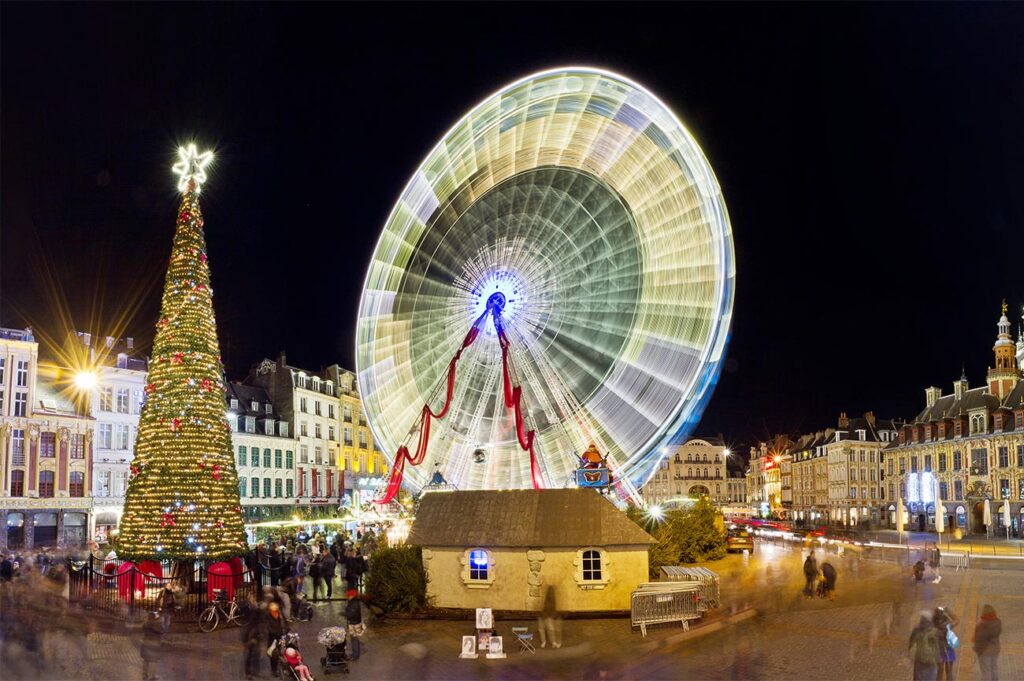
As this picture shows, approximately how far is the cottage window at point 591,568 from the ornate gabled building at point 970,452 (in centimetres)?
4994

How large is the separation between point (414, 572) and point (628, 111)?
16.6 m

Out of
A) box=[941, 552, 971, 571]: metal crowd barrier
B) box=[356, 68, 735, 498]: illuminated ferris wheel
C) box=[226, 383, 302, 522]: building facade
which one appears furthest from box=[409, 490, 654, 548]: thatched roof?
box=[226, 383, 302, 522]: building facade

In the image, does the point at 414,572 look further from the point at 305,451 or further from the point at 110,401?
the point at 305,451

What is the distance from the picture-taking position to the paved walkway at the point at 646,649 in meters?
17.2

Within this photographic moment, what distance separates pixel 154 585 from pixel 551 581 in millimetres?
11908

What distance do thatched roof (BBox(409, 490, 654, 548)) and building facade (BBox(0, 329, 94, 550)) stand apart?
36.7 m

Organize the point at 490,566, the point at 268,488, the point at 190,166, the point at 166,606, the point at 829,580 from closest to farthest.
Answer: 1. the point at 166,606
2. the point at 490,566
3. the point at 829,580
4. the point at 190,166
5. the point at 268,488

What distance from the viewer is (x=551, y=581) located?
24.1 metres

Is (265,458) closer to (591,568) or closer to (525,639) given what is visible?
(591,568)

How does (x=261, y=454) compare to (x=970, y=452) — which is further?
(x=970, y=452)

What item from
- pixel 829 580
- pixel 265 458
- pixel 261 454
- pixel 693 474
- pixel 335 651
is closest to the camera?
pixel 335 651

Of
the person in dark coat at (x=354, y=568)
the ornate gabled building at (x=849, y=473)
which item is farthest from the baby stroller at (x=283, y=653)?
the ornate gabled building at (x=849, y=473)

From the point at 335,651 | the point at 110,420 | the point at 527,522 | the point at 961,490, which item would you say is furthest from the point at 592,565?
the point at 961,490

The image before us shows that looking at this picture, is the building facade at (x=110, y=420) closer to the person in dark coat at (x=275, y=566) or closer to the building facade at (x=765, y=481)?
the person in dark coat at (x=275, y=566)
